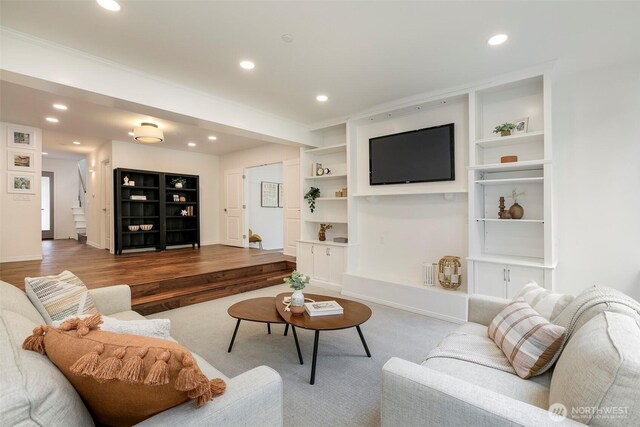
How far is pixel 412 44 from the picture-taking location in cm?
265

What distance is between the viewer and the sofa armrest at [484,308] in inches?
84.3

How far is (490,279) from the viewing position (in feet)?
10.8

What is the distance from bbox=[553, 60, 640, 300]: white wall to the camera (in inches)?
117

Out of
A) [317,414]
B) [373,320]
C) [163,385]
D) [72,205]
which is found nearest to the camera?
[163,385]

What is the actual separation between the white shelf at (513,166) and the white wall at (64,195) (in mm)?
11406

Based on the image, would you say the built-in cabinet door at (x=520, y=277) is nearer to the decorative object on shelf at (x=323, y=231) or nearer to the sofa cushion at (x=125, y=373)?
the decorative object on shelf at (x=323, y=231)

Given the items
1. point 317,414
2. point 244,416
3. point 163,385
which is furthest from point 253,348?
point 163,385

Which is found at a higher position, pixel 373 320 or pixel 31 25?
pixel 31 25

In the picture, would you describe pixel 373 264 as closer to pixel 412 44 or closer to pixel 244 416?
pixel 412 44

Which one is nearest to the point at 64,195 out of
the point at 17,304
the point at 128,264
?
the point at 128,264

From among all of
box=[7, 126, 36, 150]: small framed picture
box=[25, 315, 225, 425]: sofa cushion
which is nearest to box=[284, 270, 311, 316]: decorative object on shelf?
box=[25, 315, 225, 425]: sofa cushion

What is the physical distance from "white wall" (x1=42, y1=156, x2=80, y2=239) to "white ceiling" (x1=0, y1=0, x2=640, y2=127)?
8892 millimetres

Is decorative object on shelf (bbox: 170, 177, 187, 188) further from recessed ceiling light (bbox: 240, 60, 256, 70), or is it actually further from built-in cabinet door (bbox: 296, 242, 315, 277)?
recessed ceiling light (bbox: 240, 60, 256, 70)

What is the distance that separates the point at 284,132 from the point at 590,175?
150 inches
